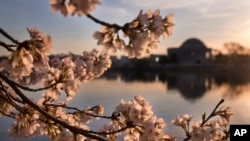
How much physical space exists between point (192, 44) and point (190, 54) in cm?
401

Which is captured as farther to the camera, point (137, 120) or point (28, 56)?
point (137, 120)

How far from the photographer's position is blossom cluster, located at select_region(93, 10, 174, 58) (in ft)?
6.91

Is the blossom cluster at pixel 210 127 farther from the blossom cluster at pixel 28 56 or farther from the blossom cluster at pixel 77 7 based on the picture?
the blossom cluster at pixel 77 7

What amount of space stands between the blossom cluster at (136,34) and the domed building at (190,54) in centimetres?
11334

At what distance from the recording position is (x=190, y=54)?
384 ft

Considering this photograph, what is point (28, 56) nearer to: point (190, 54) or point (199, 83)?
point (199, 83)

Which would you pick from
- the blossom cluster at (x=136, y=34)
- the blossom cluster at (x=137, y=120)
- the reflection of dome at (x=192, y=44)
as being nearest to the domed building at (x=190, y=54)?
the reflection of dome at (x=192, y=44)

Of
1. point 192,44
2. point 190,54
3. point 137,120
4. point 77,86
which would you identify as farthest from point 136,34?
point 192,44

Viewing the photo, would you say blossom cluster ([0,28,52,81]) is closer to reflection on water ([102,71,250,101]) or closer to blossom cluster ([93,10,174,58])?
blossom cluster ([93,10,174,58])

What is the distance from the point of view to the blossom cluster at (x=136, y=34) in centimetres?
211

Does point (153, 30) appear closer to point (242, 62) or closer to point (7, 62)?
point (7, 62)

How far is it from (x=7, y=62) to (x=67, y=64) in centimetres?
76

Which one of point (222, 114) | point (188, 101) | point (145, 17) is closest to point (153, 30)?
point (145, 17)

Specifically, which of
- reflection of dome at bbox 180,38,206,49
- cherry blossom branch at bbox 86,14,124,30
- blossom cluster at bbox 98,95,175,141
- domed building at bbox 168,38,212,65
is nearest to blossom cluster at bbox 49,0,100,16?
cherry blossom branch at bbox 86,14,124,30
